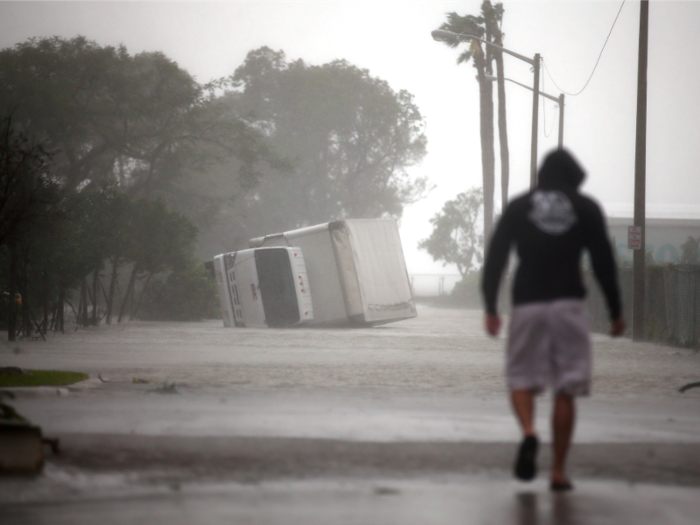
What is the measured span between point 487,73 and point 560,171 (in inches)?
1612

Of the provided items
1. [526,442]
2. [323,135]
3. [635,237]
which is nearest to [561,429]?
[526,442]

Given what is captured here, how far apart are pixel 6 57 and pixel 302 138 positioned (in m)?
32.9

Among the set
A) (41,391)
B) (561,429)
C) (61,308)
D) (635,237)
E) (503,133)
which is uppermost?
(503,133)

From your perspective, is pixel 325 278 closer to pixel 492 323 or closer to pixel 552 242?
pixel 492 323

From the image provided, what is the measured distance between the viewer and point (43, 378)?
11266mm

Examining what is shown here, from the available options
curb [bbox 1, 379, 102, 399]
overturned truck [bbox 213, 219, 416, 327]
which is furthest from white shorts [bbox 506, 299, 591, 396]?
overturned truck [bbox 213, 219, 416, 327]

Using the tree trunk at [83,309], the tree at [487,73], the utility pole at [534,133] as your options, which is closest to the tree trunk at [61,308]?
the tree trunk at [83,309]

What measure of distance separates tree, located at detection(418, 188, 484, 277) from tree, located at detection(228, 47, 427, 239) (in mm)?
11992

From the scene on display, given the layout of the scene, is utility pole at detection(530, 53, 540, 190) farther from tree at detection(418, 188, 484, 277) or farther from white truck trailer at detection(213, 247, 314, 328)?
tree at detection(418, 188, 484, 277)

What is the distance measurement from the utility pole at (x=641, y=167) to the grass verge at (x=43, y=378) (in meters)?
14.2

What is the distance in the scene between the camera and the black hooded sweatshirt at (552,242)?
558 centimetres

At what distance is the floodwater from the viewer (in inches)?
198

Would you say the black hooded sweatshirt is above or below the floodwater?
above

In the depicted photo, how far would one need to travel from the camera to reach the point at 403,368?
1441 centimetres
